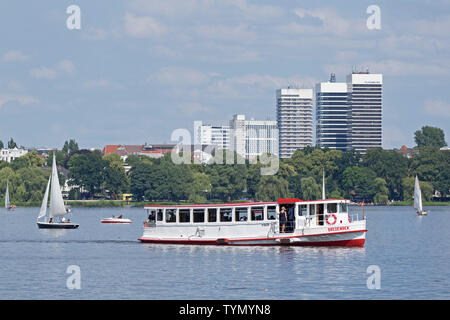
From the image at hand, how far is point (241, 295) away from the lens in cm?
5056

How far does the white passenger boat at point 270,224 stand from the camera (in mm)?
73875

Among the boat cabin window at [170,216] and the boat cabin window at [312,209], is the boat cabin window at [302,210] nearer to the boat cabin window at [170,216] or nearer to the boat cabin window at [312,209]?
the boat cabin window at [312,209]

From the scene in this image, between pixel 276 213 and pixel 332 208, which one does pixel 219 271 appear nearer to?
pixel 276 213

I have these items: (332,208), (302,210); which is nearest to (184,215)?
(302,210)

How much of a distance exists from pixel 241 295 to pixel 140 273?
12154 mm

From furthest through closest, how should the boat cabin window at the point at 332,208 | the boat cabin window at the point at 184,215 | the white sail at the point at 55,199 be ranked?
the white sail at the point at 55,199 → the boat cabin window at the point at 184,215 → the boat cabin window at the point at 332,208

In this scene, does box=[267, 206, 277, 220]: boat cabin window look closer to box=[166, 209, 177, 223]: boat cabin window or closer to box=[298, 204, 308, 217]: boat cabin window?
box=[298, 204, 308, 217]: boat cabin window

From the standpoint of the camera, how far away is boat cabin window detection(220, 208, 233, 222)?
7638 cm

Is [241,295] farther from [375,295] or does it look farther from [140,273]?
[140,273]

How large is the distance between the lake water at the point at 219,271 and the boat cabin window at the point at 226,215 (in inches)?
95.8

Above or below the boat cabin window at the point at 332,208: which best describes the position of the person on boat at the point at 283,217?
below

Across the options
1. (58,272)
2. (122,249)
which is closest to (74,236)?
(122,249)

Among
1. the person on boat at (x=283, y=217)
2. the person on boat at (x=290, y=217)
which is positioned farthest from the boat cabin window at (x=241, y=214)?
the person on boat at (x=290, y=217)
